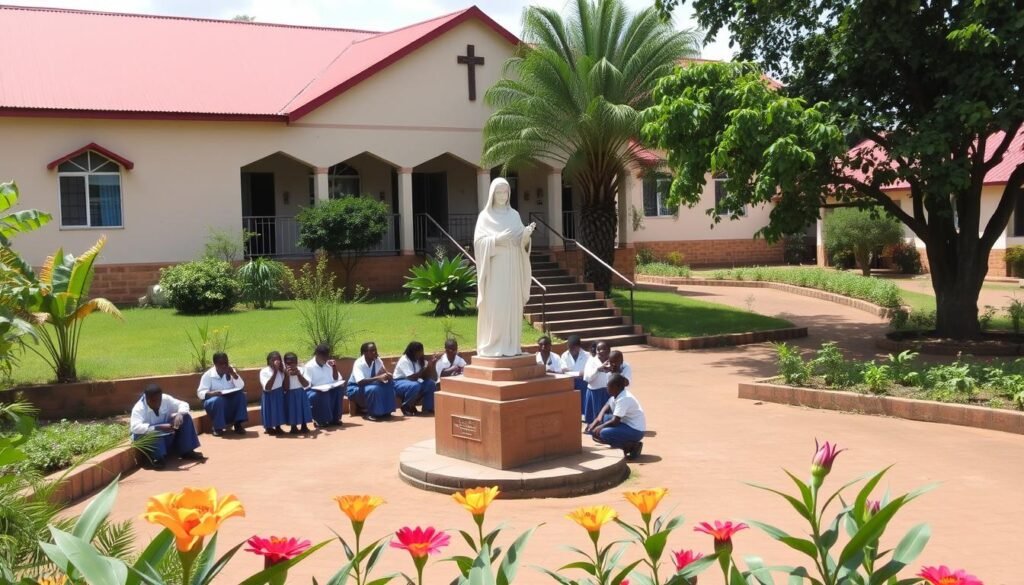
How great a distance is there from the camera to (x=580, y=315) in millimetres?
20531

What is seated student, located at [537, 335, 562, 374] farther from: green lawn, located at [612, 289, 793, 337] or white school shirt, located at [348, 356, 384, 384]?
green lawn, located at [612, 289, 793, 337]

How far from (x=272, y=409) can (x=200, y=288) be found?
8.58 m

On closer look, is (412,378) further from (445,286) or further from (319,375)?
(445,286)

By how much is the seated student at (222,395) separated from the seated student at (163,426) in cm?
119

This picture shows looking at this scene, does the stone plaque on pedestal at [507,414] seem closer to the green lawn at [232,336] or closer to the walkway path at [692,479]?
the walkway path at [692,479]

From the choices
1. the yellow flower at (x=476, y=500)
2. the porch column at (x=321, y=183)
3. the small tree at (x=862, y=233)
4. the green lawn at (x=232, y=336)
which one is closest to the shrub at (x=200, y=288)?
the green lawn at (x=232, y=336)

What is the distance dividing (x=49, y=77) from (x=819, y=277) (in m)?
21.0

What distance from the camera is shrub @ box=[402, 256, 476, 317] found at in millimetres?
20000

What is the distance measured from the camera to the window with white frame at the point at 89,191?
22.0m

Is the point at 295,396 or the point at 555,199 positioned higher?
the point at 555,199

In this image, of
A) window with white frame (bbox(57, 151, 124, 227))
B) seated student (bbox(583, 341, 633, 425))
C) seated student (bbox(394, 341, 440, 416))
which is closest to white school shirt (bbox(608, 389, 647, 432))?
seated student (bbox(583, 341, 633, 425))

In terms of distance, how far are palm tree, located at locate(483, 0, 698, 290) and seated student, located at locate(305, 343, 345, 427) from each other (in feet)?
34.8

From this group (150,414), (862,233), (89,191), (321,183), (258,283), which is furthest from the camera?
(862,233)

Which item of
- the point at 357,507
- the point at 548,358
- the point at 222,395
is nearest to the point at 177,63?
the point at 222,395
